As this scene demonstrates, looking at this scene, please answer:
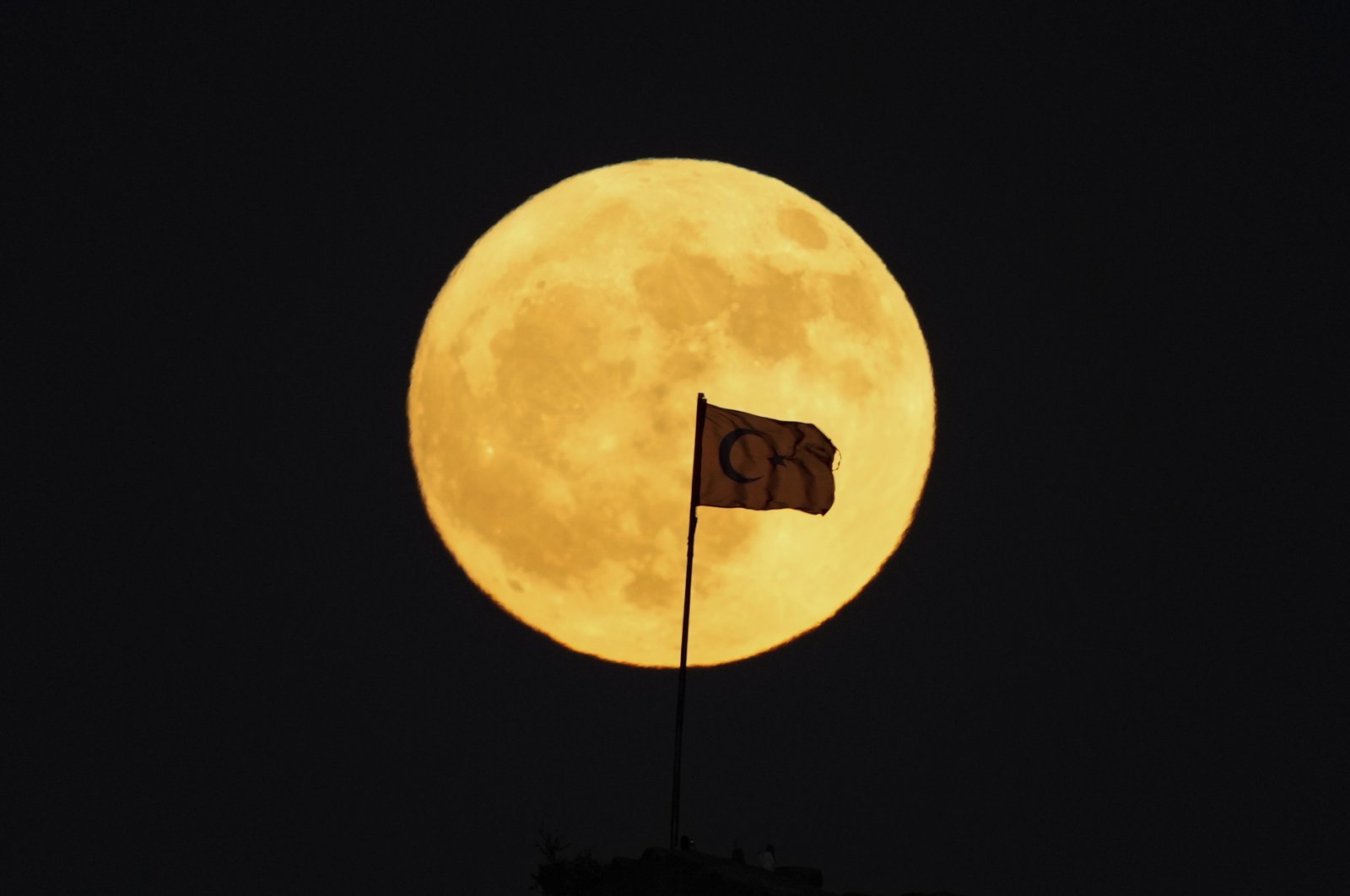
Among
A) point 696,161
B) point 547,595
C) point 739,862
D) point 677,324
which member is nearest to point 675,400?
point 677,324

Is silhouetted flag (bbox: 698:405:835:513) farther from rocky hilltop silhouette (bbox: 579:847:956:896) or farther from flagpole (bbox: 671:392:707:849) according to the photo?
rocky hilltop silhouette (bbox: 579:847:956:896)

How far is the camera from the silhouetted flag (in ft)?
108

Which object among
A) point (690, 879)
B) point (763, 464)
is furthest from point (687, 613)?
point (690, 879)

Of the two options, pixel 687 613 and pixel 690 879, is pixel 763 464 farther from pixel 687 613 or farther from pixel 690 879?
pixel 690 879

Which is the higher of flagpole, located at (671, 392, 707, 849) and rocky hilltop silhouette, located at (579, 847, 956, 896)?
flagpole, located at (671, 392, 707, 849)

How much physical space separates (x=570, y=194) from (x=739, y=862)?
18482 millimetres

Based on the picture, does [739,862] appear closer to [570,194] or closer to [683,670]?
[683,670]

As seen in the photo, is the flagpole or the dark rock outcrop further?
the flagpole

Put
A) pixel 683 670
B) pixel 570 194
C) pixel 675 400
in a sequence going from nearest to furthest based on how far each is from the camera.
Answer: pixel 683 670, pixel 675 400, pixel 570 194

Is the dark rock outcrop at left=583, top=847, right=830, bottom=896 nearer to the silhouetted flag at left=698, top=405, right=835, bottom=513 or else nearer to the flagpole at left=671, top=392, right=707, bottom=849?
the flagpole at left=671, top=392, right=707, bottom=849

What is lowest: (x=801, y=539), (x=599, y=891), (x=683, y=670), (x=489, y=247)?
(x=599, y=891)

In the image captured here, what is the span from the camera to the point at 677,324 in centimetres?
3888

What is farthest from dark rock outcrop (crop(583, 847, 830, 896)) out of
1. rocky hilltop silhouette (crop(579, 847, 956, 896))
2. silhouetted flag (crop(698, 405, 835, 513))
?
silhouetted flag (crop(698, 405, 835, 513))

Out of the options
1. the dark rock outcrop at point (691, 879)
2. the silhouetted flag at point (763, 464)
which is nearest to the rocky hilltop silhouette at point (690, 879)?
the dark rock outcrop at point (691, 879)
